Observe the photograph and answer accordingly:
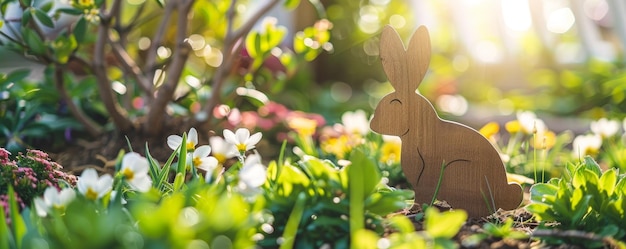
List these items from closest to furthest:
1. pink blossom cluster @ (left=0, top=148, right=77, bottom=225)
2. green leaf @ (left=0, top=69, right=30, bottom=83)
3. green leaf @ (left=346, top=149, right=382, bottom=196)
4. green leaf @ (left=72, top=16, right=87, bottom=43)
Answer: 1. green leaf @ (left=346, top=149, right=382, bottom=196)
2. pink blossom cluster @ (left=0, top=148, right=77, bottom=225)
3. green leaf @ (left=72, top=16, right=87, bottom=43)
4. green leaf @ (left=0, top=69, right=30, bottom=83)

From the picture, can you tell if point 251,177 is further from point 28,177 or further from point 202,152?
point 28,177

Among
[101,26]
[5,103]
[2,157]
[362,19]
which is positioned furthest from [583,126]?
[2,157]

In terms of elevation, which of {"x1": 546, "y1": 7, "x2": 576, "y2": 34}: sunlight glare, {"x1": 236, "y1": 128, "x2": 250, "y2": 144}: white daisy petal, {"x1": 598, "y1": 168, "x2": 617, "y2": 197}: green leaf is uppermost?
{"x1": 598, "y1": 168, "x2": 617, "y2": 197}: green leaf

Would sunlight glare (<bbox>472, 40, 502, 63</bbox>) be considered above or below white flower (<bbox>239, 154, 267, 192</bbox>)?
below

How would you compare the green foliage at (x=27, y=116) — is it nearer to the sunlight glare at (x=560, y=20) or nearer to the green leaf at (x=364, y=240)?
the green leaf at (x=364, y=240)

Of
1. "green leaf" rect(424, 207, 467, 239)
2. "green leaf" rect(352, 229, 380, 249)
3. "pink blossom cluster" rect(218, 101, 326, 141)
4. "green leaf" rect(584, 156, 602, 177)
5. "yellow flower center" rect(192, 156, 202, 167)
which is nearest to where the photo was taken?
"green leaf" rect(352, 229, 380, 249)

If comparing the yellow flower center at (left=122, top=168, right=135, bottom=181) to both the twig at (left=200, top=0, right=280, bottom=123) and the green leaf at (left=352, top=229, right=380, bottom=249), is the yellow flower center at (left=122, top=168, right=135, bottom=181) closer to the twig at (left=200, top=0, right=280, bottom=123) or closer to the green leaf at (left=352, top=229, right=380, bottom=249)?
the green leaf at (left=352, top=229, right=380, bottom=249)

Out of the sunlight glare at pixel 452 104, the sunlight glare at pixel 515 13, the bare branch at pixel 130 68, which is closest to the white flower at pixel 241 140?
the bare branch at pixel 130 68

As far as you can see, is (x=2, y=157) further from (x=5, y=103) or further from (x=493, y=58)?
(x=493, y=58)

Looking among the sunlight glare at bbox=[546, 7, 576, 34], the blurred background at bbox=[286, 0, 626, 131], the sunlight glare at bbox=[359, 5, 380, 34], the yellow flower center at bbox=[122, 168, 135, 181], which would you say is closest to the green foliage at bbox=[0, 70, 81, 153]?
the yellow flower center at bbox=[122, 168, 135, 181]

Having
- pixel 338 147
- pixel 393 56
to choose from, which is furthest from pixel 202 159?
pixel 338 147
